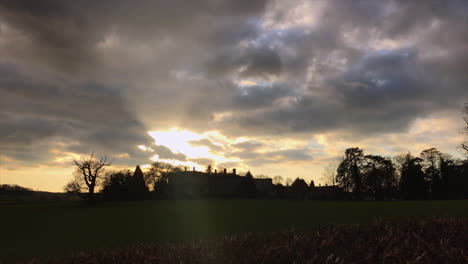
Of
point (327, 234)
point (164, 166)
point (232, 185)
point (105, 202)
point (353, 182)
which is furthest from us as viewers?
point (164, 166)

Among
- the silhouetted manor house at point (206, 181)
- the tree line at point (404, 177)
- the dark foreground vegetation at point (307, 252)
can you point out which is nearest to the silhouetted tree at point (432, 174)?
the tree line at point (404, 177)

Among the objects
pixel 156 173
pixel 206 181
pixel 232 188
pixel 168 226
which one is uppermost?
pixel 156 173

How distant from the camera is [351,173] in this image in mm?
→ 89062

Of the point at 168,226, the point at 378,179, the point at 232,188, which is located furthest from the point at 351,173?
the point at 168,226

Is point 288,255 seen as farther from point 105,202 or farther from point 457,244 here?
point 105,202

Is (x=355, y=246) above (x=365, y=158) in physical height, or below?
below

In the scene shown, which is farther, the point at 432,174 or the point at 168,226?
the point at 432,174

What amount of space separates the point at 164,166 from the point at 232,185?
1194 inches

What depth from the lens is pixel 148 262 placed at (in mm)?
2832

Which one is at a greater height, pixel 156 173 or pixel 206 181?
pixel 156 173

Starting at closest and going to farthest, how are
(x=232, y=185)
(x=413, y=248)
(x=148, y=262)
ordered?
(x=148, y=262) → (x=413, y=248) → (x=232, y=185)

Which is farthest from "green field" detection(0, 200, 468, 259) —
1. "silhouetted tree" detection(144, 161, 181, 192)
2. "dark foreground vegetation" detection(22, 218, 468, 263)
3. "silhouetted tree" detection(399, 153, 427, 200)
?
"silhouetted tree" detection(144, 161, 181, 192)

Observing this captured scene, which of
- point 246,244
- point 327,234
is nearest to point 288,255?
point 246,244

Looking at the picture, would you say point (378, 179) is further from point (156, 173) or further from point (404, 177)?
point (156, 173)
